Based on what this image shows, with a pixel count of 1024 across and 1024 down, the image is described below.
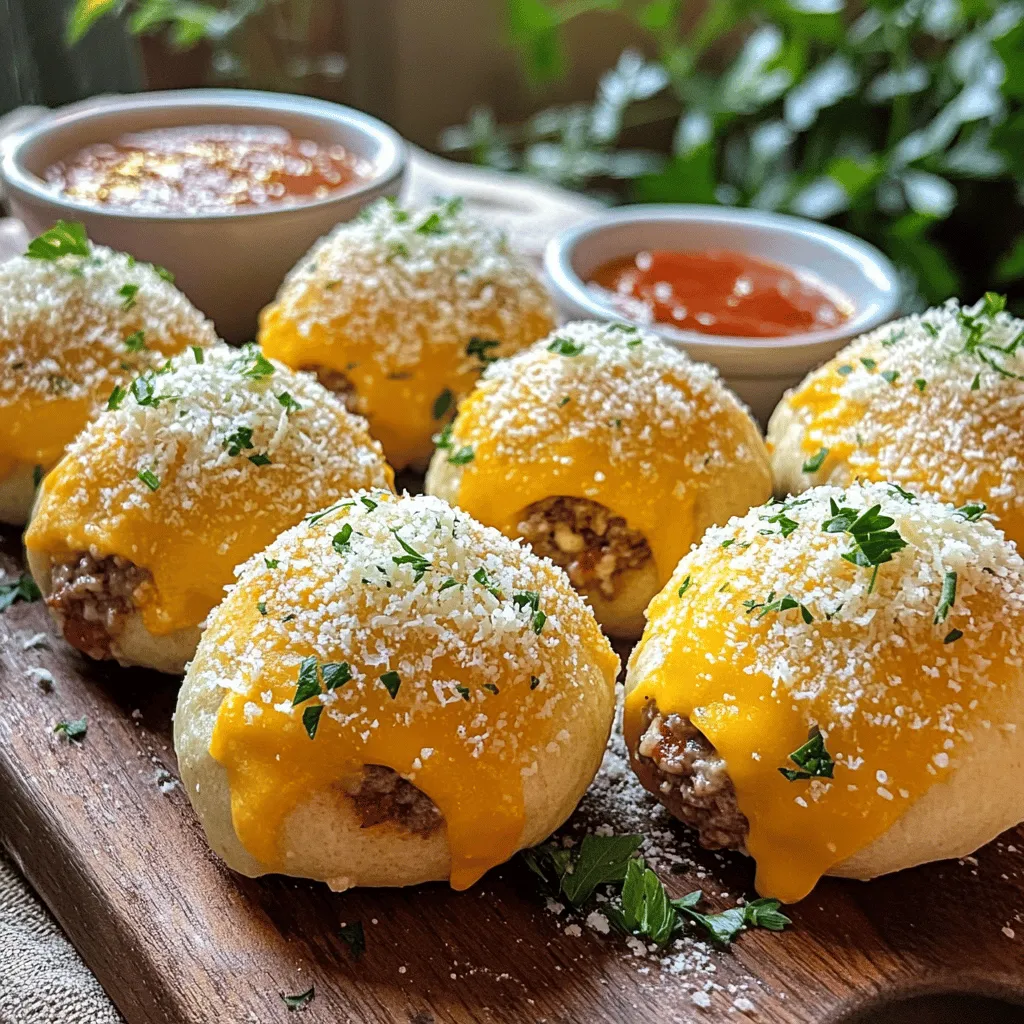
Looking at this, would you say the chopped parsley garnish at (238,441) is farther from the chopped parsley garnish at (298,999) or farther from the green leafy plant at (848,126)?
the green leafy plant at (848,126)

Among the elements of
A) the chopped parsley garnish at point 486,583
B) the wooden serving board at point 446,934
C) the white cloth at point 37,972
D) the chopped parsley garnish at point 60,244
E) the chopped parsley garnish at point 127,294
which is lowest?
the white cloth at point 37,972

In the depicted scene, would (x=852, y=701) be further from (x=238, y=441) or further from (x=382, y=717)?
(x=238, y=441)

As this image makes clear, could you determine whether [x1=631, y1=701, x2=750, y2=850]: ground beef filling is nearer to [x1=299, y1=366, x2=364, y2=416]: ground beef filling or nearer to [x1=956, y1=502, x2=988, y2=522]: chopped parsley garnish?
[x1=956, y1=502, x2=988, y2=522]: chopped parsley garnish

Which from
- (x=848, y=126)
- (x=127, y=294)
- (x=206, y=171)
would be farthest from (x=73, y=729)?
(x=848, y=126)

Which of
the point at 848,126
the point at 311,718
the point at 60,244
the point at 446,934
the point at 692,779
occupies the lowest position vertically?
the point at 848,126

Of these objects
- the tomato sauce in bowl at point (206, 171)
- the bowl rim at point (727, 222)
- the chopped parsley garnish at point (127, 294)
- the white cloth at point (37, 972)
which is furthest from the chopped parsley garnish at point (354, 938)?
the tomato sauce in bowl at point (206, 171)

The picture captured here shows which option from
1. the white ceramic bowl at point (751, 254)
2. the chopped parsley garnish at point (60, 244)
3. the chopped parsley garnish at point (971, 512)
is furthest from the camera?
the white ceramic bowl at point (751, 254)

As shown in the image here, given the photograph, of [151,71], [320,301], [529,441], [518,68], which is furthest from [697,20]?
[529,441]
